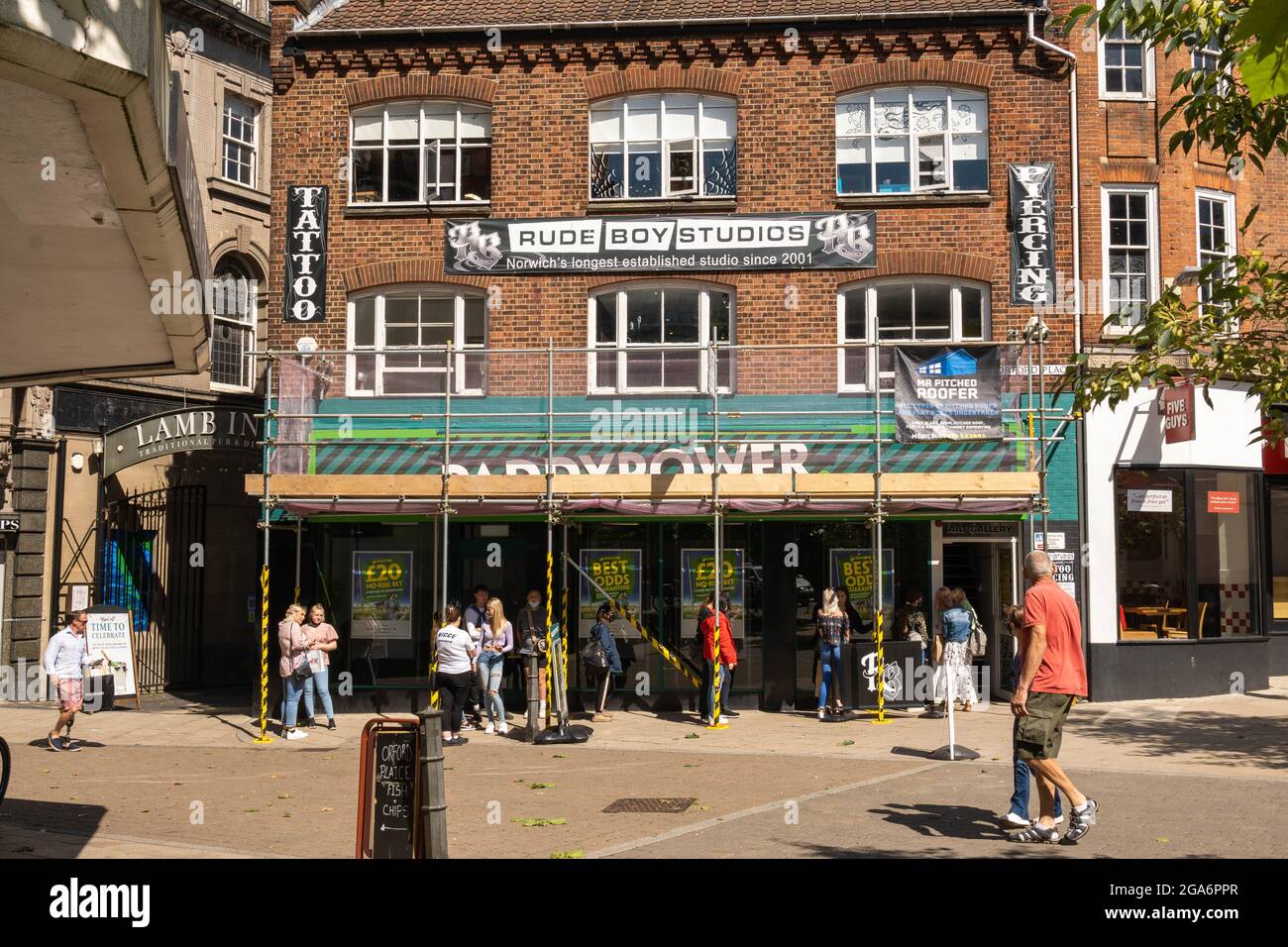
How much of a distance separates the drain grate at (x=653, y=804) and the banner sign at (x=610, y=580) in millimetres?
6946

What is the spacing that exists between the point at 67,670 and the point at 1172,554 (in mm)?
15150

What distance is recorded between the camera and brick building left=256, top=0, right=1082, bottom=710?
696 inches

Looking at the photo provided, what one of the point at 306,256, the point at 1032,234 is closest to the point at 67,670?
the point at 306,256

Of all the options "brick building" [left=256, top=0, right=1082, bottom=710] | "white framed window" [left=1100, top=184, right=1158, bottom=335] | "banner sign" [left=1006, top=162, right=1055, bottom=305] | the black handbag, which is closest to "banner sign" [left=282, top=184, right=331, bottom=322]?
"brick building" [left=256, top=0, right=1082, bottom=710]

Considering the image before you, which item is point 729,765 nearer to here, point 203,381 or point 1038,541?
point 1038,541

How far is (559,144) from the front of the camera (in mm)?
19328

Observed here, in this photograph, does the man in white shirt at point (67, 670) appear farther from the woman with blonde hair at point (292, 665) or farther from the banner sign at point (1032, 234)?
the banner sign at point (1032, 234)

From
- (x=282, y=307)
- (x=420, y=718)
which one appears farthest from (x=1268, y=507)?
(x=420, y=718)

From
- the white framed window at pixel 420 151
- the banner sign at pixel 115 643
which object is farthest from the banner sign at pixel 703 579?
the banner sign at pixel 115 643

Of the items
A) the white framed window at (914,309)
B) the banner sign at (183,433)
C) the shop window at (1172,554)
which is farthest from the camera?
the banner sign at (183,433)

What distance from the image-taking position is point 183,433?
1981cm

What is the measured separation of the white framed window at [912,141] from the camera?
747 inches

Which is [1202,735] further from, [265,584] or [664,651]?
[265,584]

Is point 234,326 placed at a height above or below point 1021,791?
above
